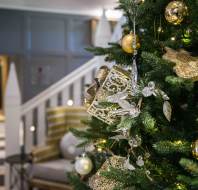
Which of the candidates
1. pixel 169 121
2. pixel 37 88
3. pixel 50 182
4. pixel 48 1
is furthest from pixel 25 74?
pixel 169 121

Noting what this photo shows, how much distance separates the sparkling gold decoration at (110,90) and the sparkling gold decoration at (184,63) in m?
0.18

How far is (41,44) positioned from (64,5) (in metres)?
0.78

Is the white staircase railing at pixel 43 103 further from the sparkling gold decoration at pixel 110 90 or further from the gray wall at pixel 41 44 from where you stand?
the sparkling gold decoration at pixel 110 90

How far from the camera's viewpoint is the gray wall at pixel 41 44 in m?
5.58

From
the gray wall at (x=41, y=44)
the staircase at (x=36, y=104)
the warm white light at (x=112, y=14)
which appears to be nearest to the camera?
the staircase at (x=36, y=104)

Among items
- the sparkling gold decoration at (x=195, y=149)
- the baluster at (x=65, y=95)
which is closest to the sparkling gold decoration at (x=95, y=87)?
the sparkling gold decoration at (x=195, y=149)

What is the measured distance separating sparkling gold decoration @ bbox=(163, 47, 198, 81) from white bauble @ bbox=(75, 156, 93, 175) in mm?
601

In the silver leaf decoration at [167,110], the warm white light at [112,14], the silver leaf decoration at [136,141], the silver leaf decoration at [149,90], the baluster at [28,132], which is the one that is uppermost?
the warm white light at [112,14]

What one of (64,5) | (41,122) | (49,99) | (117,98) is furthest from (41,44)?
(117,98)

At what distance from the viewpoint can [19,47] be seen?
560cm

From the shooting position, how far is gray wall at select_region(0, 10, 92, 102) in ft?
18.3

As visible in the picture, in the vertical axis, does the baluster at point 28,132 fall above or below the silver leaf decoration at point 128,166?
below

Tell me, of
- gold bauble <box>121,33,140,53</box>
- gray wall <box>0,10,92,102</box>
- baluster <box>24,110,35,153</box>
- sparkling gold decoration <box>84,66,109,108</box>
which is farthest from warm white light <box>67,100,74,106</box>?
gold bauble <box>121,33,140,53</box>

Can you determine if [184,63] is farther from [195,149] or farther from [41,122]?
[41,122]
